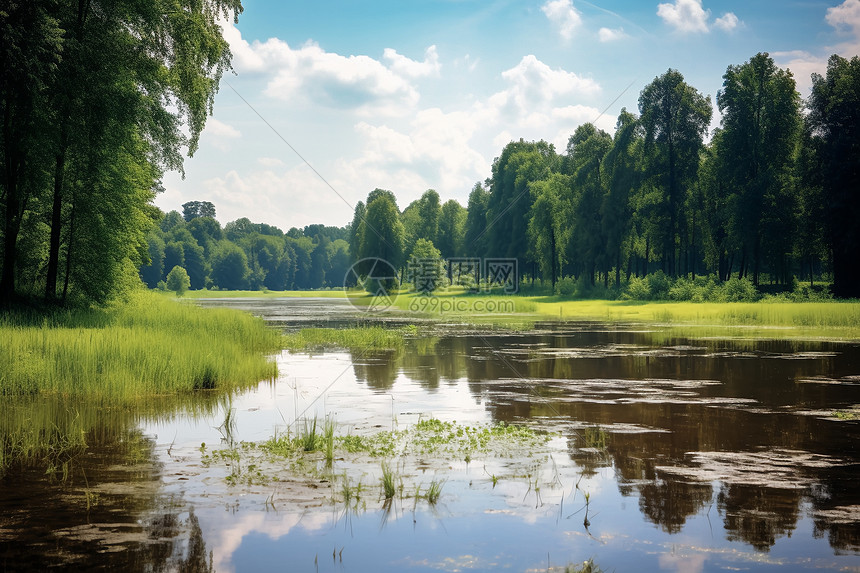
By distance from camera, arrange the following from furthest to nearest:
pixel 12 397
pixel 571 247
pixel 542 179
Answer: pixel 542 179 → pixel 571 247 → pixel 12 397

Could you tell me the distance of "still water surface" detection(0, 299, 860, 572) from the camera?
269 inches

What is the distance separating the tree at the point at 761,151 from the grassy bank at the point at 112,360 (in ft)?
167

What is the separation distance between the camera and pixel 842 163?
174ft

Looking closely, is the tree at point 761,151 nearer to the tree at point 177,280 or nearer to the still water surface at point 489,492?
the still water surface at point 489,492

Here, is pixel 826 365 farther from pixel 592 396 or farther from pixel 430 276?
pixel 430 276

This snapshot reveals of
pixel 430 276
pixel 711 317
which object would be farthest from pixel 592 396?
pixel 430 276

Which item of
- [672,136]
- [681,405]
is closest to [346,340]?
[681,405]

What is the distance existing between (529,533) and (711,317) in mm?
43118

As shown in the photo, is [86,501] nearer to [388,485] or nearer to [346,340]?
[388,485]

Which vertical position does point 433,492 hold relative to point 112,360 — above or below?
below

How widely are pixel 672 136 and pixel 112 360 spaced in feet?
200

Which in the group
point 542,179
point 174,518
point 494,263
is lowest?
point 174,518

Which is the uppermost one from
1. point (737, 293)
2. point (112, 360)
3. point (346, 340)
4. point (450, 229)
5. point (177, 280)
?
point (450, 229)

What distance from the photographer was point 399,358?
84.8 ft
